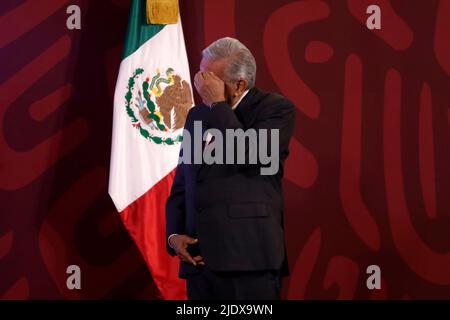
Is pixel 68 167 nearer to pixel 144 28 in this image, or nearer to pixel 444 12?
pixel 144 28

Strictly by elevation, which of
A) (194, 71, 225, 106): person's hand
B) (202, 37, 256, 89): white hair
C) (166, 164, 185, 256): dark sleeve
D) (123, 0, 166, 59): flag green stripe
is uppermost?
(123, 0, 166, 59): flag green stripe

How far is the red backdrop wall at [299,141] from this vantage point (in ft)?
10.9

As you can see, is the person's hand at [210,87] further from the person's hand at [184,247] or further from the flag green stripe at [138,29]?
the flag green stripe at [138,29]

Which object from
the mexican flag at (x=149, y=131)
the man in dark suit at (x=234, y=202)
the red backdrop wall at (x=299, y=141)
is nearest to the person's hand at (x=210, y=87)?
the man in dark suit at (x=234, y=202)

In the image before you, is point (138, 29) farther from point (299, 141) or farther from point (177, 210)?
point (177, 210)

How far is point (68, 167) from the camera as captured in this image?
334 cm

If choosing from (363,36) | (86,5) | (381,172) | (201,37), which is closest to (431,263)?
(381,172)

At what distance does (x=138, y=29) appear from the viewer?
10.6 ft

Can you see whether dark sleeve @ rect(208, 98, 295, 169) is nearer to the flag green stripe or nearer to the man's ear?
the man's ear

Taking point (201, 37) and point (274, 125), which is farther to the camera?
point (201, 37)

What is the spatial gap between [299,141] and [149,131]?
34.2 inches

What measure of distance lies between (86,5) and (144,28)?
1.29ft

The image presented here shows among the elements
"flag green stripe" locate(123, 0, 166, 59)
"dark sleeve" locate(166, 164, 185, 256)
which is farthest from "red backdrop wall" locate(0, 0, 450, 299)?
"dark sleeve" locate(166, 164, 185, 256)

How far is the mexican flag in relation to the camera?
3.15m
